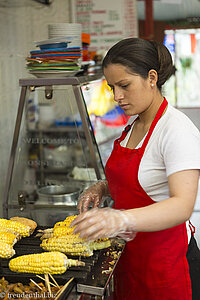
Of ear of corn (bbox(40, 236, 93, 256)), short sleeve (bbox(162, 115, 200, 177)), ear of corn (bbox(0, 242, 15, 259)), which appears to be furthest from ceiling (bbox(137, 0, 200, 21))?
ear of corn (bbox(0, 242, 15, 259))

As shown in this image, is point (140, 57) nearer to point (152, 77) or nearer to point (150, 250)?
point (152, 77)

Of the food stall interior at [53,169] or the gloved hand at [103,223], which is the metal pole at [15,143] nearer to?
the food stall interior at [53,169]

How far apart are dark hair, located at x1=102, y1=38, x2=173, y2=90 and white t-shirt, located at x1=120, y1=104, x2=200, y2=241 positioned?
0.69ft

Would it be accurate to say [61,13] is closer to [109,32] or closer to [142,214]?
[109,32]

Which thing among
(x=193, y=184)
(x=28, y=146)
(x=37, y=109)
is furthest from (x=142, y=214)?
(x=37, y=109)

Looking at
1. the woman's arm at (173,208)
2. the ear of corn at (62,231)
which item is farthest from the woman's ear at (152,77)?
the ear of corn at (62,231)

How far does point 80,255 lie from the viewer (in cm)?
173

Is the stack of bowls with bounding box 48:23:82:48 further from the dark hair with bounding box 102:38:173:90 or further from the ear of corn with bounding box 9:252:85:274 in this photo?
the ear of corn with bounding box 9:252:85:274

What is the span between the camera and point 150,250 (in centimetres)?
192

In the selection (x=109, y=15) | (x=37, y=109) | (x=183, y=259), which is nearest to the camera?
(x=183, y=259)

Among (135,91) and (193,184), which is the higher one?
(135,91)

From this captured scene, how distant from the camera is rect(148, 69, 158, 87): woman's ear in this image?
184 cm

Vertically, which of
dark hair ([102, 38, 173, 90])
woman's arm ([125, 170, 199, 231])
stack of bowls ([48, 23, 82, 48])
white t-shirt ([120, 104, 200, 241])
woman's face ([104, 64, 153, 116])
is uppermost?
stack of bowls ([48, 23, 82, 48])

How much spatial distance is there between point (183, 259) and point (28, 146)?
58.1 inches
